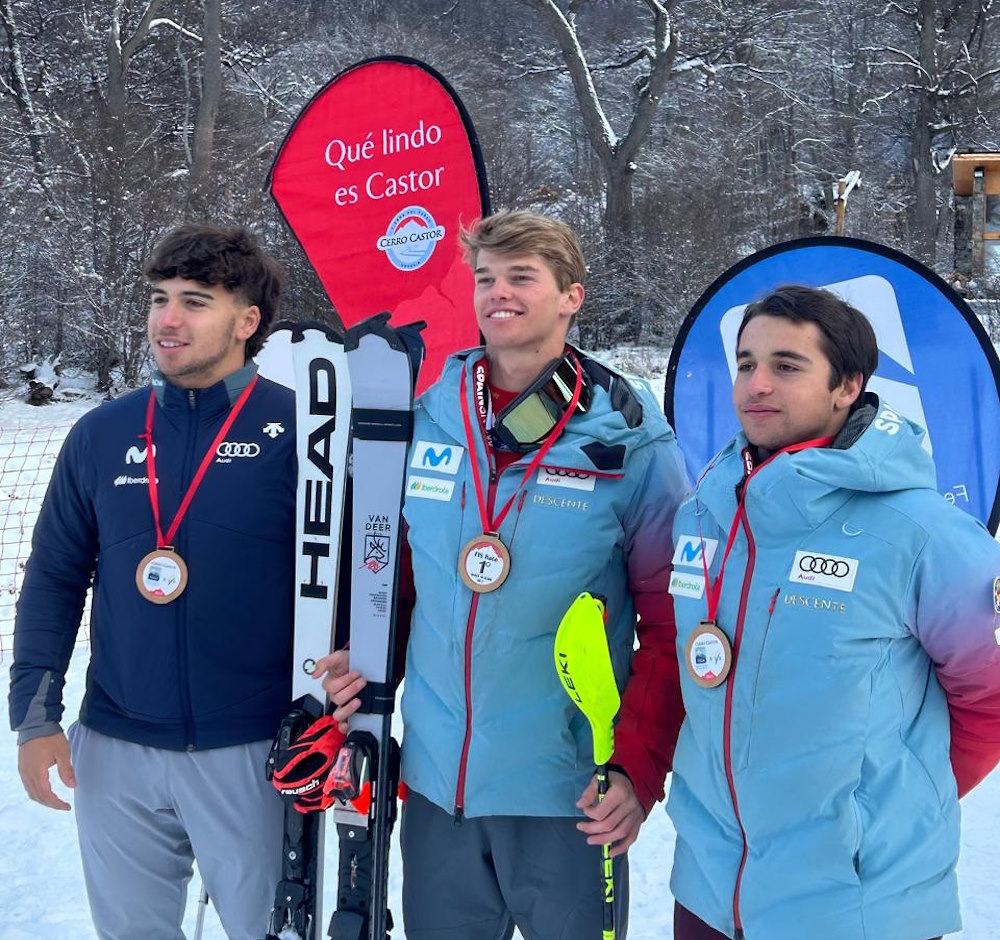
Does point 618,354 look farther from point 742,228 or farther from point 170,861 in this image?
point 170,861

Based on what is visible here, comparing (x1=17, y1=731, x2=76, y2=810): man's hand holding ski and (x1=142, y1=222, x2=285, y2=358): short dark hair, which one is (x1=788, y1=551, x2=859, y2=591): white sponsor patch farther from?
(x1=17, y1=731, x2=76, y2=810): man's hand holding ski

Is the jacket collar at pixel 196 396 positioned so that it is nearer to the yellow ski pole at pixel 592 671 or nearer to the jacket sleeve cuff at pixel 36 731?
the jacket sleeve cuff at pixel 36 731

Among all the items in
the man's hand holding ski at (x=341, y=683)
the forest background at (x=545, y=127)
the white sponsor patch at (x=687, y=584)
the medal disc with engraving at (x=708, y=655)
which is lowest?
the man's hand holding ski at (x=341, y=683)

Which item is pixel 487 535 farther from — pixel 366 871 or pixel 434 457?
pixel 366 871

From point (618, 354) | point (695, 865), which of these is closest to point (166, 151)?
point (618, 354)

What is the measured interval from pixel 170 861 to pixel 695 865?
1.18 metres

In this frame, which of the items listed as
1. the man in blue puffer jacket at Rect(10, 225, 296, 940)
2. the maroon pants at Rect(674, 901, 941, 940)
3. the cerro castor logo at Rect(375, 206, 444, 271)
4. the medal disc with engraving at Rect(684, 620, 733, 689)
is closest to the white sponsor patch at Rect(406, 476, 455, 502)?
the man in blue puffer jacket at Rect(10, 225, 296, 940)

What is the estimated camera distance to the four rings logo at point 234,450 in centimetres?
215

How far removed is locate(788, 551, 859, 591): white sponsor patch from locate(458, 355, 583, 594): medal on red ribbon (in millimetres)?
538

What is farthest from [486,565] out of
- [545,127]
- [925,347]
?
[545,127]

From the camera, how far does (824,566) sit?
1.57 metres

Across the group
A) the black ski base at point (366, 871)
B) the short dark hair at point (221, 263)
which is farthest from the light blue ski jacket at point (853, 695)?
the short dark hair at point (221, 263)

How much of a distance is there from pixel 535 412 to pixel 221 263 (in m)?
0.85

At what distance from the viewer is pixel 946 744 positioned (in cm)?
162
